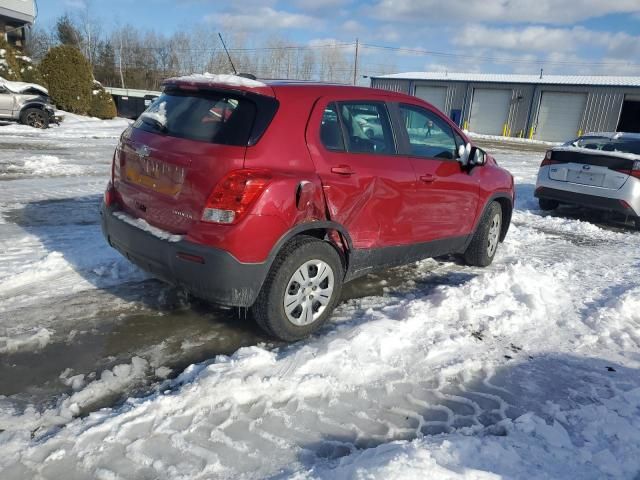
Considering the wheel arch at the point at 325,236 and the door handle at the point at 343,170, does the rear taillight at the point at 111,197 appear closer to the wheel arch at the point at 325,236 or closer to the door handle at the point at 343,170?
the wheel arch at the point at 325,236

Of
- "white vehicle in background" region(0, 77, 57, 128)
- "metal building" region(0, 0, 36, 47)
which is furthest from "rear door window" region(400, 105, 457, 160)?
"metal building" region(0, 0, 36, 47)

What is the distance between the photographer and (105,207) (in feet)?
13.5

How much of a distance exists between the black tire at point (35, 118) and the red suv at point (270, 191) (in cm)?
1558

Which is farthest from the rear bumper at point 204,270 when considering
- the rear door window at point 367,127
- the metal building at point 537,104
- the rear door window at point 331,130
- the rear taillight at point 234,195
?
the metal building at point 537,104

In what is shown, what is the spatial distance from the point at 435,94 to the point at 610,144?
3371cm

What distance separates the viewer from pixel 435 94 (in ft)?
132

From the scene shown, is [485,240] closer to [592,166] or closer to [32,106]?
[592,166]

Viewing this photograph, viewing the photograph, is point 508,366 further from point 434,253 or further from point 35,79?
point 35,79

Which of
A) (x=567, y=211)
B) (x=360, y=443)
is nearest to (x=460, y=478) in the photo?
(x=360, y=443)

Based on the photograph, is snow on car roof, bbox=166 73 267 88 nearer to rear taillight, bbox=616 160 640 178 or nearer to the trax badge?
the trax badge

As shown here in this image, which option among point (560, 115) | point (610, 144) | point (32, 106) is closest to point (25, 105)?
point (32, 106)

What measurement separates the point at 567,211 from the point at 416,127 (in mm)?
6226

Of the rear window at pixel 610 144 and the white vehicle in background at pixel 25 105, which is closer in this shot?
the rear window at pixel 610 144

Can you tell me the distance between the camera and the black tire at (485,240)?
A: 218 inches
